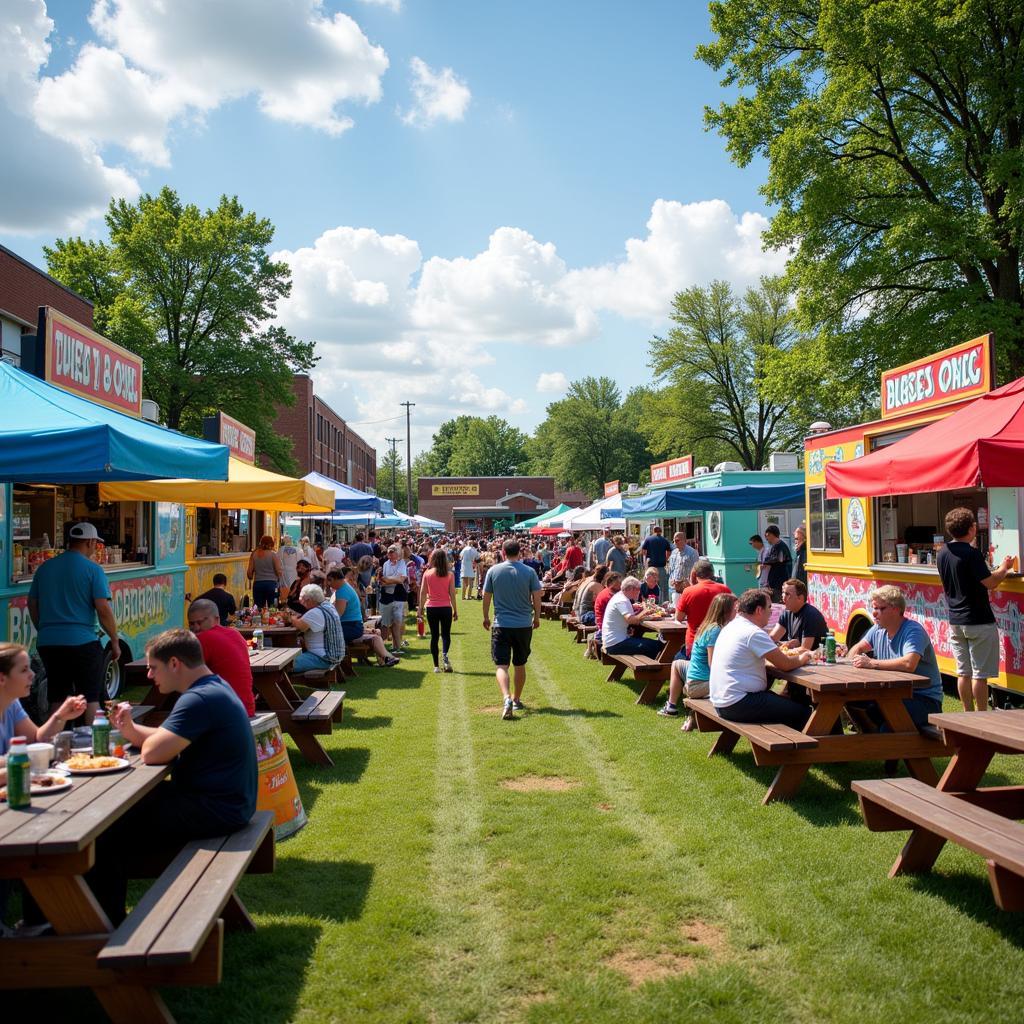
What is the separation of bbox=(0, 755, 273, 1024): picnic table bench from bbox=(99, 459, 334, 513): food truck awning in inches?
275

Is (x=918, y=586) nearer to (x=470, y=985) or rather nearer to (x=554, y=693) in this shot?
(x=554, y=693)

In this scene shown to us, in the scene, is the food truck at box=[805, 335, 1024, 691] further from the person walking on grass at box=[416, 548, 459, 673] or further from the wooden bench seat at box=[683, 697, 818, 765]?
the person walking on grass at box=[416, 548, 459, 673]

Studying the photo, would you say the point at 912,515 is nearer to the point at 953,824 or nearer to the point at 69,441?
the point at 953,824

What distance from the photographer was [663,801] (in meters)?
6.02

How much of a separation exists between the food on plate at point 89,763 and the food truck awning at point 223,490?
6220 mm

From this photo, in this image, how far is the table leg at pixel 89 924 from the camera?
3107 millimetres

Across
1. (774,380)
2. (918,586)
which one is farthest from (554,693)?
(774,380)

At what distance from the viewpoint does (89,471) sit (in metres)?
5.62

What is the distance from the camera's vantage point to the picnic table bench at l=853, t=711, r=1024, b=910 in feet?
12.7

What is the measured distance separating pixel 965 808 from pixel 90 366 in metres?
9.04

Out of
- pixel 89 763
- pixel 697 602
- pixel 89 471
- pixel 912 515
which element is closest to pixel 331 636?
pixel 697 602

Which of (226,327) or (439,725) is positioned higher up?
(226,327)

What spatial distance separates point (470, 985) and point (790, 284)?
20106mm

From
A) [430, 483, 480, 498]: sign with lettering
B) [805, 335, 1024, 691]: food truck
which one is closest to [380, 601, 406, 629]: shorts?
[805, 335, 1024, 691]: food truck
